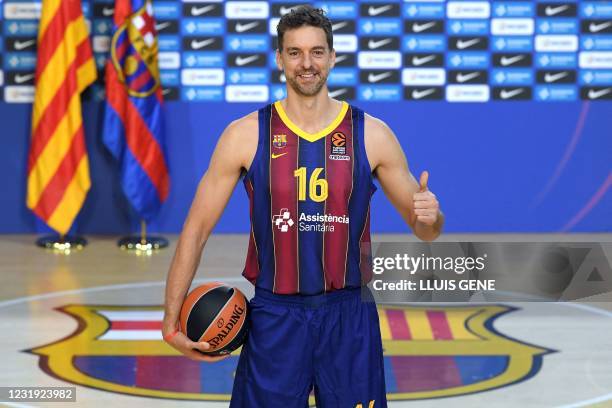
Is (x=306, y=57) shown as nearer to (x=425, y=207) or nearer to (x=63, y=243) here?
(x=425, y=207)

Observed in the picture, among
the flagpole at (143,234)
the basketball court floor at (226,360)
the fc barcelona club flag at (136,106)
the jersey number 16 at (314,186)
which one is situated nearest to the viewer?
the jersey number 16 at (314,186)

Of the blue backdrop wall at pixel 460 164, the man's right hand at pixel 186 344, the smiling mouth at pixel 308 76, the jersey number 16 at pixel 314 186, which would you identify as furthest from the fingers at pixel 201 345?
the blue backdrop wall at pixel 460 164

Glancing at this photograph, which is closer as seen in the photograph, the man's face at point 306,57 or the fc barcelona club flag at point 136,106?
the man's face at point 306,57

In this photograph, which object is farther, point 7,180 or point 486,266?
point 7,180

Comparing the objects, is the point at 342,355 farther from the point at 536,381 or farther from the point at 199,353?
the point at 536,381

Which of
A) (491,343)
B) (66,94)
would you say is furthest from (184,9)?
(491,343)

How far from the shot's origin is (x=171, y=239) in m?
9.19

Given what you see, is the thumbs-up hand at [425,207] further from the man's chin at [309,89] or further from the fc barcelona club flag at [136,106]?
the fc barcelona club flag at [136,106]

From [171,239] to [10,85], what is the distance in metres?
1.84

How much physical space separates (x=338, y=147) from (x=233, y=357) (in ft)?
8.84

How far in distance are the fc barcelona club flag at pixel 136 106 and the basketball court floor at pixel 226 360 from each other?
3.06ft

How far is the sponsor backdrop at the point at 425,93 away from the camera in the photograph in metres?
9.09

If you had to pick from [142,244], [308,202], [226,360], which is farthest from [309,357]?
[142,244]

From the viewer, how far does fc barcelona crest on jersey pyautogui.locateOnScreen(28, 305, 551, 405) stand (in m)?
5.38
